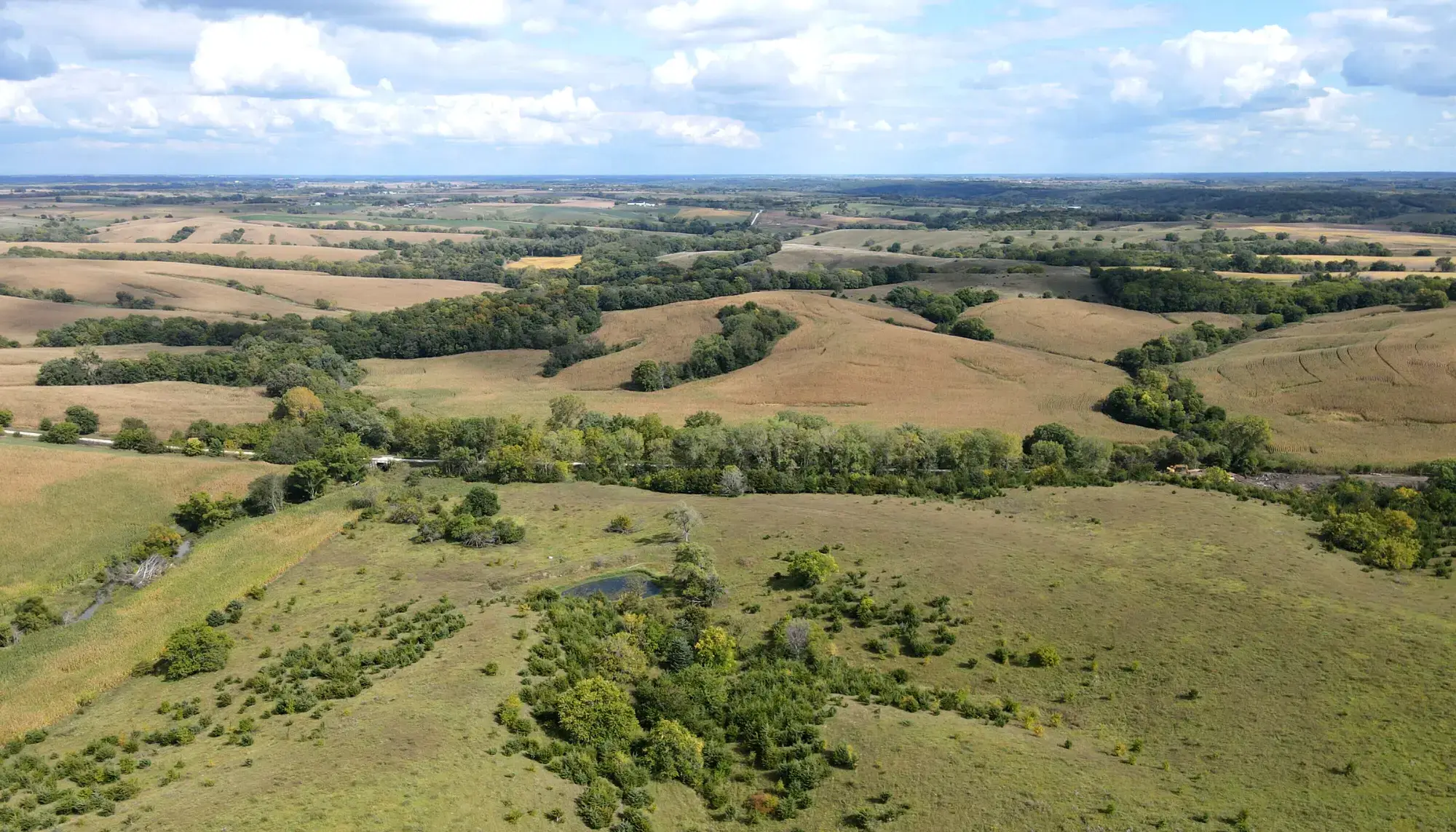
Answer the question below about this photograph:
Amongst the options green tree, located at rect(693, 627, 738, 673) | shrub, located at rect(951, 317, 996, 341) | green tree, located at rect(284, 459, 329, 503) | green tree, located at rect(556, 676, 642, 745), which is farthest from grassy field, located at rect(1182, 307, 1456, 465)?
green tree, located at rect(284, 459, 329, 503)

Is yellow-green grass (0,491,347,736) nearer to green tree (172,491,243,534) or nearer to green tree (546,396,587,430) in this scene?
green tree (172,491,243,534)

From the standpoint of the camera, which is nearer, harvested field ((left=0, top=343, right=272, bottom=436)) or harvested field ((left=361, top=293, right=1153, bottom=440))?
harvested field ((left=0, top=343, right=272, bottom=436))

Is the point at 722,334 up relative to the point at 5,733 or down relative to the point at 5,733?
up

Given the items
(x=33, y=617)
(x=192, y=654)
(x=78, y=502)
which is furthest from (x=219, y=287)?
(x=192, y=654)

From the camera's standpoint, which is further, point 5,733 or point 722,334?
point 722,334

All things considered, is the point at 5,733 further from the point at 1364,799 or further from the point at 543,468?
the point at 1364,799

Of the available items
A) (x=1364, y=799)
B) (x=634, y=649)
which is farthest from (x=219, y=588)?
(x=1364, y=799)

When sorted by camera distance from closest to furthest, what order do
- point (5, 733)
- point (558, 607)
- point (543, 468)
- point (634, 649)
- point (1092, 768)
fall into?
point (1092, 768), point (5, 733), point (634, 649), point (558, 607), point (543, 468)
